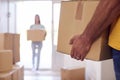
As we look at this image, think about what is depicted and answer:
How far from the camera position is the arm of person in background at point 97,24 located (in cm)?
83

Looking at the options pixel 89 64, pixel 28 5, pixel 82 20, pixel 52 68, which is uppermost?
pixel 28 5

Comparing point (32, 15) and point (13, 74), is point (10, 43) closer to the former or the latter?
point (13, 74)

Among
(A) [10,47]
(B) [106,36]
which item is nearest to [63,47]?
(B) [106,36]


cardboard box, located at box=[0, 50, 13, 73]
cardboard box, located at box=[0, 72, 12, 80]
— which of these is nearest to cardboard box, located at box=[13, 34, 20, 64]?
cardboard box, located at box=[0, 50, 13, 73]

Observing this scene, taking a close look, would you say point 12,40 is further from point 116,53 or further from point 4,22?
point 116,53

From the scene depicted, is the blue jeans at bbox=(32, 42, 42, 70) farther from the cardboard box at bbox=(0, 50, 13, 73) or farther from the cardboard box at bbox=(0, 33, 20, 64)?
the cardboard box at bbox=(0, 50, 13, 73)

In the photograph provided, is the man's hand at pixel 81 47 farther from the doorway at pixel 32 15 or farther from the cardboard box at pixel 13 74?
the doorway at pixel 32 15

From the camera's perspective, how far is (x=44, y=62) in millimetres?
7594

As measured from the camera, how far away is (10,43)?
445cm

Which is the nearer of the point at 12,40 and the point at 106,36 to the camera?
the point at 106,36

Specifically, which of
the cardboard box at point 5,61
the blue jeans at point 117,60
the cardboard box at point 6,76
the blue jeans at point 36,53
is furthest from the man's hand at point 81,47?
the blue jeans at point 36,53

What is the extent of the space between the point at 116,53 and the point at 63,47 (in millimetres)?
293

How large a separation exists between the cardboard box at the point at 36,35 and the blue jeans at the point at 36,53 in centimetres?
30

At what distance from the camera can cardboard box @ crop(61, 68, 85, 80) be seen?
4.21 meters
